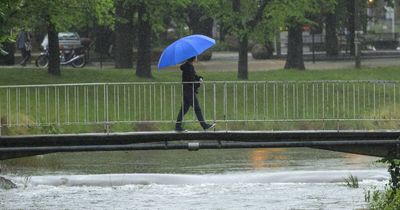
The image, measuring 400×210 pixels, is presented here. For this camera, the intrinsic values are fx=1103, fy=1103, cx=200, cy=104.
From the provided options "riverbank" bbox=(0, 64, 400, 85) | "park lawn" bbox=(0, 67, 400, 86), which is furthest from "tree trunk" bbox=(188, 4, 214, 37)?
"park lawn" bbox=(0, 67, 400, 86)

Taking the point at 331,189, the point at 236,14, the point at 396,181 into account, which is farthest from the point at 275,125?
the point at 236,14

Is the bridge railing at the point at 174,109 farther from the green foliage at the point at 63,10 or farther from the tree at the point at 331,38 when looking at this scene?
the tree at the point at 331,38

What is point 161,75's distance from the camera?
40.1 m

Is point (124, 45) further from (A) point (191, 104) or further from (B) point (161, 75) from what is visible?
(A) point (191, 104)

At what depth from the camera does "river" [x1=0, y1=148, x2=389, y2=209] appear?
19969 mm

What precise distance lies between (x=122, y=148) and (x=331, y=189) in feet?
16.4

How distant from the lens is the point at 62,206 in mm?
19500

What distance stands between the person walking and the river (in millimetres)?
1425

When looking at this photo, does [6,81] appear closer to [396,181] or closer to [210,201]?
[210,201]

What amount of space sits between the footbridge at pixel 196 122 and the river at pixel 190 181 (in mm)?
894

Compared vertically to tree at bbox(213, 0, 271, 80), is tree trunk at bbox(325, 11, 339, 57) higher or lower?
lower

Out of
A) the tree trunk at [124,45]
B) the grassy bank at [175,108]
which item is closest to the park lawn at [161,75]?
the tree trunk at [124,45]

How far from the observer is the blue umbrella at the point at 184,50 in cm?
2128

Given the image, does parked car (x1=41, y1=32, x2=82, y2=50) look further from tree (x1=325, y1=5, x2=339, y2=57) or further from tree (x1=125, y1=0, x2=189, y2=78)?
tree (x1=125, y1=0, x2=189, y2=78)
